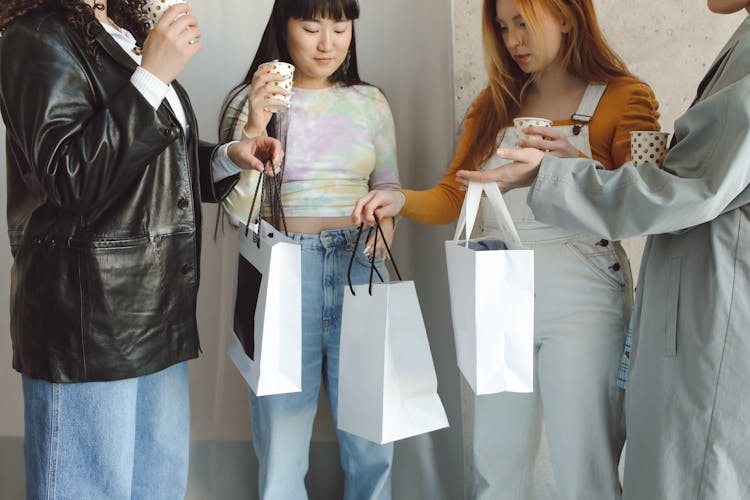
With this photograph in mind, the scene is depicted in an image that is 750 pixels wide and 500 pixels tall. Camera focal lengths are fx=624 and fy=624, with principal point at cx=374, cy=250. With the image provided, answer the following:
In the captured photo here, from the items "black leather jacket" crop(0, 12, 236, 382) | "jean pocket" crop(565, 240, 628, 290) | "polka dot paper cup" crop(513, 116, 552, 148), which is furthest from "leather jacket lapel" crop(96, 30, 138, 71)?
"jean pocket" crop(565, 240, 628, 290)

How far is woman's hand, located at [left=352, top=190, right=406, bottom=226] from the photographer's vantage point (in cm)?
133

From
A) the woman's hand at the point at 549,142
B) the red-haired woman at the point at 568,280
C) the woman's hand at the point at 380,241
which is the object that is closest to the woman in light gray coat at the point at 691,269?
the woman's hand at the point at 549,142

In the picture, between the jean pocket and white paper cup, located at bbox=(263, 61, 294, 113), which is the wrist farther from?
the jean pocket

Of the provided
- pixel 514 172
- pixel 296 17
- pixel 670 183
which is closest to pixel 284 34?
pixel 296 17

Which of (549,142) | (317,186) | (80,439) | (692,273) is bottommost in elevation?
(80,439)

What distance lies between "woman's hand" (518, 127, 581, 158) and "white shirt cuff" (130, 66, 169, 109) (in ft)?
2.24

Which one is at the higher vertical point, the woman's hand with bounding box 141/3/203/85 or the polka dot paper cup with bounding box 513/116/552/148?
the woman's hand with bounding box 141/3/203/85

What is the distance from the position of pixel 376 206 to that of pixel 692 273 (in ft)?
2.09

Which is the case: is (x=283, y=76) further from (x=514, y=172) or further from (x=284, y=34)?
(x=514, y=172)

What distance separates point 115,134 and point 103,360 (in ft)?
1.25

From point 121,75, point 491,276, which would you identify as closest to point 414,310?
point 491,276

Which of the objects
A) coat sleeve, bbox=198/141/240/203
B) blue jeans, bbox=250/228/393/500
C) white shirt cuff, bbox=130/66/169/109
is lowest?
blue jeans, bbox=250/228/393/500

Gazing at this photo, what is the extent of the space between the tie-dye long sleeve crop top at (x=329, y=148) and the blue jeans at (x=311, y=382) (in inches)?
3.9

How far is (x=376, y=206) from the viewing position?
4.49 ft
